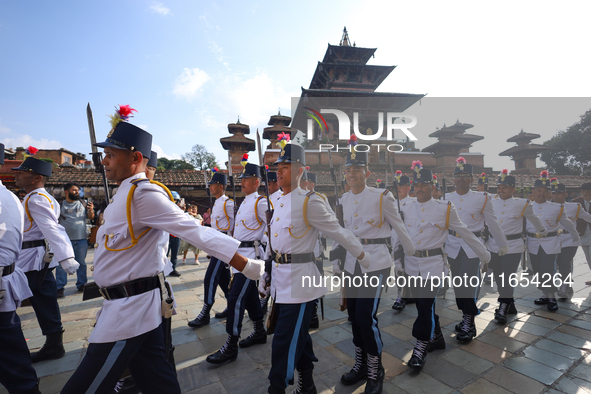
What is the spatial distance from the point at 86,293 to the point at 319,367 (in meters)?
2.32

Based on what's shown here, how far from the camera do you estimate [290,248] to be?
2.50 metres

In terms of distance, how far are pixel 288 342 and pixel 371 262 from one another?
4.09ft

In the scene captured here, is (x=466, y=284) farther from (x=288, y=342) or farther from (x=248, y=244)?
(x=248, y=244)

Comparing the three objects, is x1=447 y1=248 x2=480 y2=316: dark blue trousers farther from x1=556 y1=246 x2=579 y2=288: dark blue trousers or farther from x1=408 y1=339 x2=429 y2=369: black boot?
x1=556 y1=246 x2=579 y2=288: dark blue trousers

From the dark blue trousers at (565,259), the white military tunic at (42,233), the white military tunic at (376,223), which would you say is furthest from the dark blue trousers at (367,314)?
the dark blue trousers at (565,259)

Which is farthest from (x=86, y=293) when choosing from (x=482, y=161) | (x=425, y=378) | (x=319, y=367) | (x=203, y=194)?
(x=482, y=161)

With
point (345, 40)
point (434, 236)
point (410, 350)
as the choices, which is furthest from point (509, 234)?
point (345, 40)

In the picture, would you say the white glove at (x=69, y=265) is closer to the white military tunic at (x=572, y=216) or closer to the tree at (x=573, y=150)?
the white military tunic at (x=572, y=216)

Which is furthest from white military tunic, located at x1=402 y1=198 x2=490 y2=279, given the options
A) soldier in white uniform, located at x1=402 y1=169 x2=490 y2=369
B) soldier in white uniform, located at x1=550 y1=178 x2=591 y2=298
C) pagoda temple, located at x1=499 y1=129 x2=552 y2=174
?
pagoda temple, located at x1=499 y1=129 x2=552 y2=174

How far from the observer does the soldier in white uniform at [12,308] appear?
217 centimetres

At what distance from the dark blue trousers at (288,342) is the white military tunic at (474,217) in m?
2.85

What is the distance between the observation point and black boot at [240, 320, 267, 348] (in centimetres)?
350

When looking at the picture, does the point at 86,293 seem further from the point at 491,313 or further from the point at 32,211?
the point at 491,313

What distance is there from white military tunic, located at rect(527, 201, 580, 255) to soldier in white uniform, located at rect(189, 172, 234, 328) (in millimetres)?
5549
